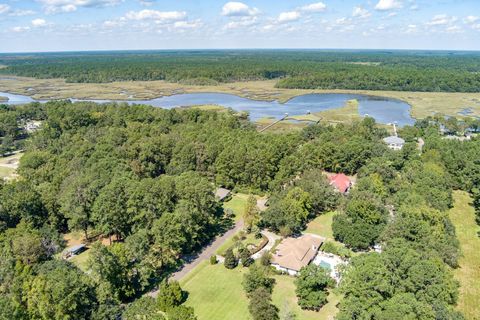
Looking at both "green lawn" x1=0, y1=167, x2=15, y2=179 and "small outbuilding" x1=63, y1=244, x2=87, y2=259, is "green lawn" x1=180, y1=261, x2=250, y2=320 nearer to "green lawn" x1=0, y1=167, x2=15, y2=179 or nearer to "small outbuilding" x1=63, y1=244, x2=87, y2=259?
"small outbuilding" x1=63, y1=244, x2=87, y2=259

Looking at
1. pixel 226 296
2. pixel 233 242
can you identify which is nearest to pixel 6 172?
pixel 233 242

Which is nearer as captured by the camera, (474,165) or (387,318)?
(387,318)

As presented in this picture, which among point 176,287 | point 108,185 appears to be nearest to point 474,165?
point 176,287

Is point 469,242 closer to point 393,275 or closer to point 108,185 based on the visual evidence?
point 393,275

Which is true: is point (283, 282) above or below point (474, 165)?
below

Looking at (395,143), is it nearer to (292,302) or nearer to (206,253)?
(206,253)

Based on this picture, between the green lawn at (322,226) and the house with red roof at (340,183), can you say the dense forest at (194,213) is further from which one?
the house with red roof at (340,183)
